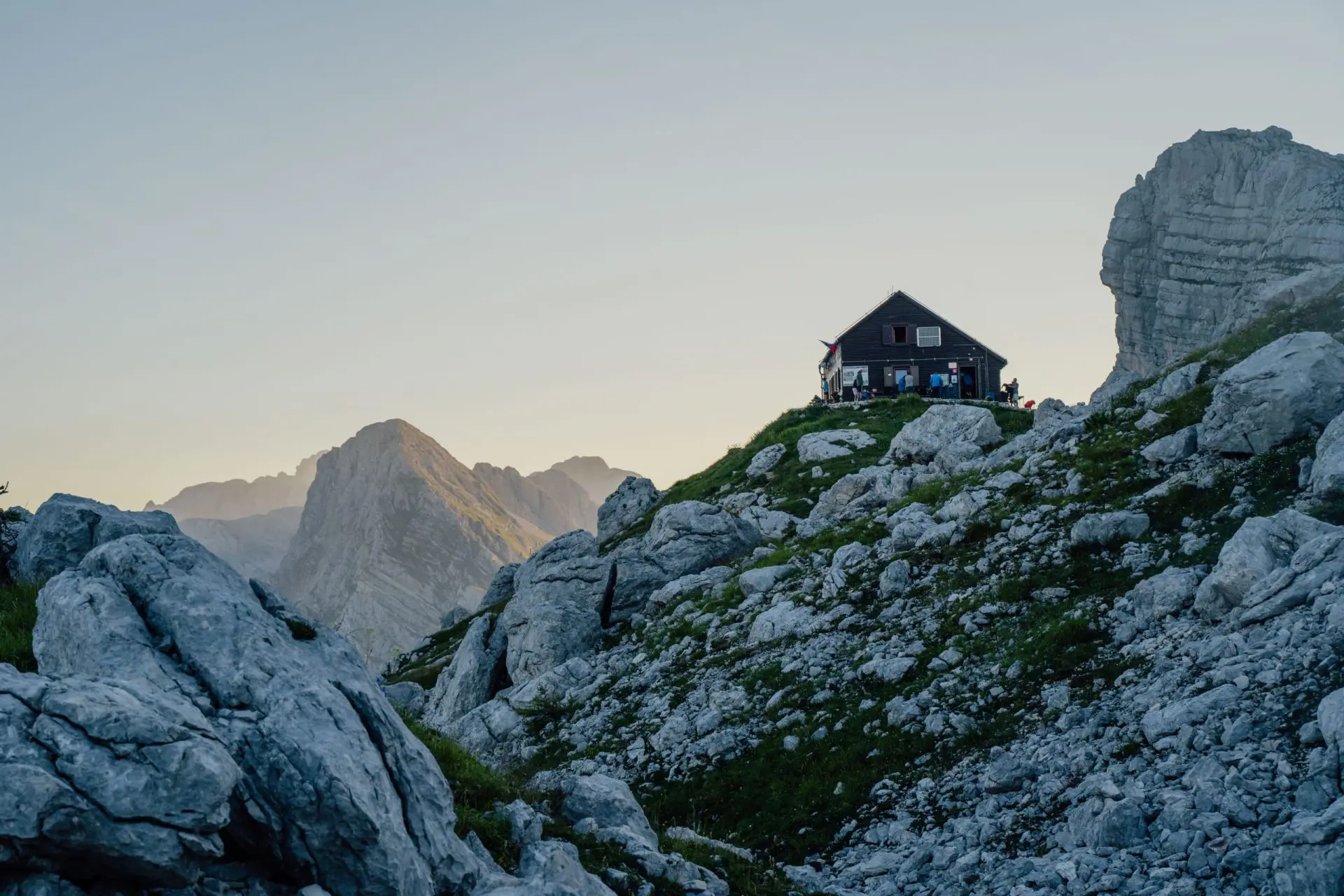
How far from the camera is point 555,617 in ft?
117

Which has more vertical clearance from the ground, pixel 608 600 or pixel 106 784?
pixel 608 600

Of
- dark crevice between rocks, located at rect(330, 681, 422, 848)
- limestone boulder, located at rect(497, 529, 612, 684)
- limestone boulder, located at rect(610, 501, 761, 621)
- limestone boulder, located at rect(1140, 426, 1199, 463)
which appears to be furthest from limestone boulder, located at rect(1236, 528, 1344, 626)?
limestone boulder, located at rect(610, 501, 761, 621)

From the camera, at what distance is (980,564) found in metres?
26.2

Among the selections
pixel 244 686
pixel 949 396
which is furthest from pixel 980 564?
pixel 949 396

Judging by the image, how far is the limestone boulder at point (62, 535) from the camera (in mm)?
16531

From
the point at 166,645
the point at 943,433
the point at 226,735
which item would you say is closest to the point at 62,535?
the point at 166,645

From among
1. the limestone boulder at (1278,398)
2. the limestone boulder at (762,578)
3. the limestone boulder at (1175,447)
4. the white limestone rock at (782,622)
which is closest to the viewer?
the limestone boulder at (1278,398)

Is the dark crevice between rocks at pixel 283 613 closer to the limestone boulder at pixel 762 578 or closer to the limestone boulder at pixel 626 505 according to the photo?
the limestone boulder at pixel 762 578

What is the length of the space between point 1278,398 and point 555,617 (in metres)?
23.7

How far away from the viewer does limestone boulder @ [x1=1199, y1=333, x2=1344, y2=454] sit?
79.6ft

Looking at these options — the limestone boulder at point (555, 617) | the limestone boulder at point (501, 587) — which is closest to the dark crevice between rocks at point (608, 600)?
the limestone boulder at point (555, 617)

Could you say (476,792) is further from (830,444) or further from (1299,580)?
(830,444)

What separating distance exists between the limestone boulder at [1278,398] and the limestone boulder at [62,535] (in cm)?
2445

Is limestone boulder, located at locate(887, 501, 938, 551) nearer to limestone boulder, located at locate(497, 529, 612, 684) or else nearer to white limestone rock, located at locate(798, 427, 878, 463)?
limestone boulder, located at locate(497, 529, 612, 684)
